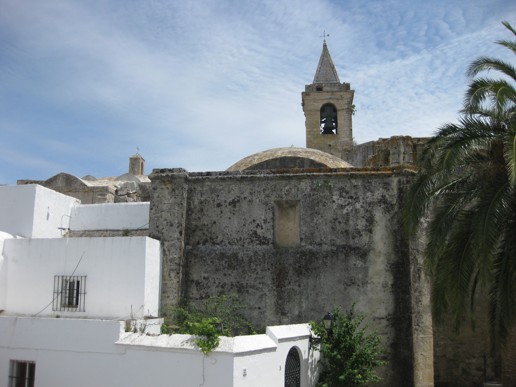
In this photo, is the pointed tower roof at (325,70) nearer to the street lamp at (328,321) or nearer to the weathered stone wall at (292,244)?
the weathered stone wall at (292,244)

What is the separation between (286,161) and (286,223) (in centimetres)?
269

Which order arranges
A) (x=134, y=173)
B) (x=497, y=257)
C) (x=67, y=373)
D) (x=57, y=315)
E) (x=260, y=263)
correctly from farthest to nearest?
(x=134, y=173) < (x=260, y=263) < (x=57, y=315) < (x=67, y=373) < (x=497, y=257)

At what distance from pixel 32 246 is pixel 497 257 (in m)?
10.5

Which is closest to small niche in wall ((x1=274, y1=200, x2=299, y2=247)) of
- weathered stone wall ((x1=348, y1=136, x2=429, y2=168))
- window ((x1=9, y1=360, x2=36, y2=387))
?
weathered stone wall ((x1=348, y1=136, x2=429, y2=168))

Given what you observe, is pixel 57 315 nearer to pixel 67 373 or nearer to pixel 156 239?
pixel 67 373

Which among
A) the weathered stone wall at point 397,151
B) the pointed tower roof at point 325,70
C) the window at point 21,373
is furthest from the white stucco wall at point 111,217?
the pointed tower roof at point 325,70

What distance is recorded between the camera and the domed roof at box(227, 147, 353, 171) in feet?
52.1

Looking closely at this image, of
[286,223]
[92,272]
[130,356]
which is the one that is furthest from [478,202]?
[92,272]

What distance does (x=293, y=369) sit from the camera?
11.4 m

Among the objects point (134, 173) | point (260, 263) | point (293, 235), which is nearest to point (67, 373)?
point (260, 263)

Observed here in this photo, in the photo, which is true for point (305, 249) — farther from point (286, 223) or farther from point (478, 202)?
point (478, 202)

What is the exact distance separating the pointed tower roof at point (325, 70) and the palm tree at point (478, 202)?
2115cm

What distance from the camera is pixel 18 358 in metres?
12.0

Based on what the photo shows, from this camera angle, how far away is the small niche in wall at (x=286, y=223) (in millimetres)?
Answer: 13789
